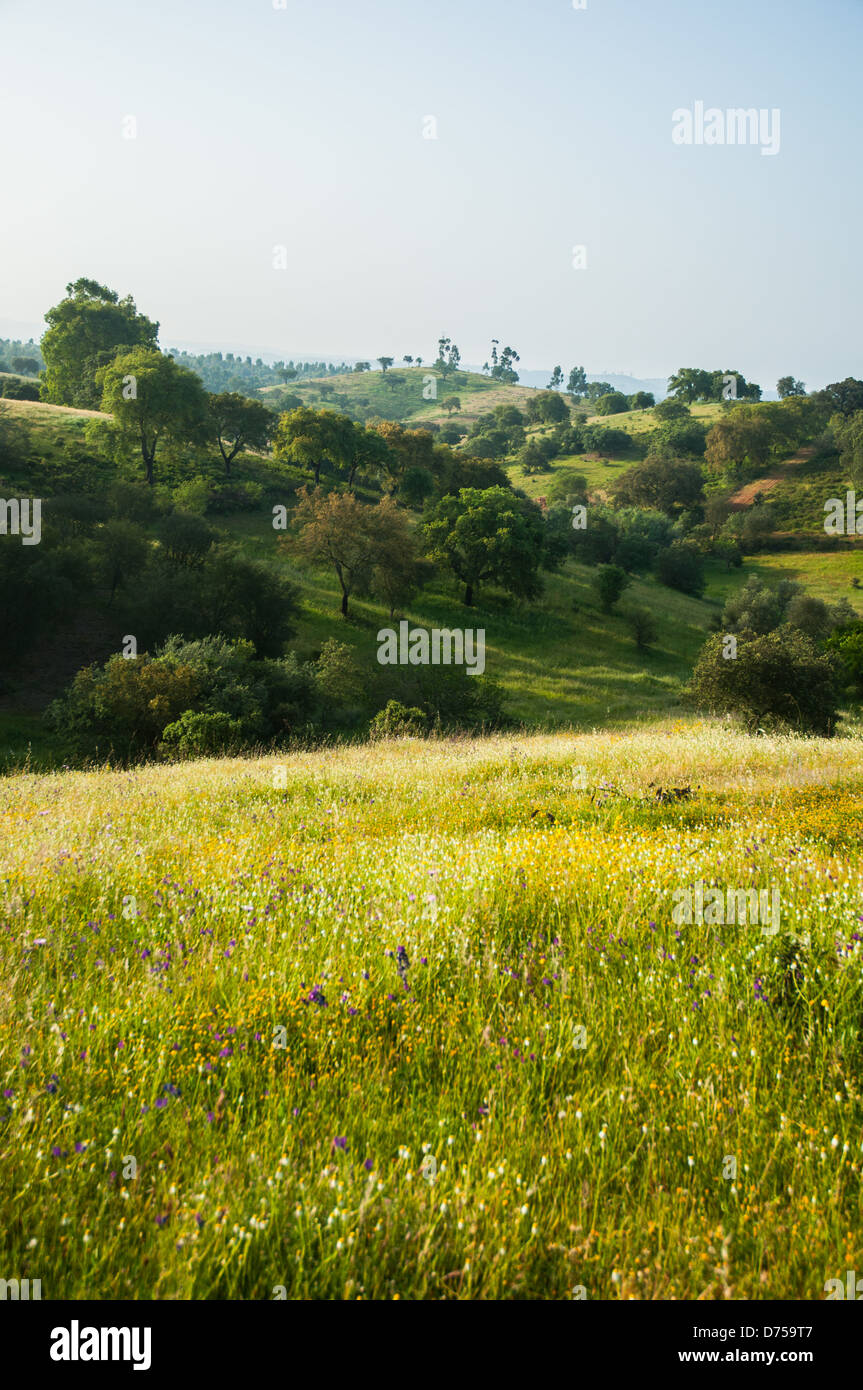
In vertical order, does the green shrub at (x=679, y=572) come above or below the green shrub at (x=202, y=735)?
above

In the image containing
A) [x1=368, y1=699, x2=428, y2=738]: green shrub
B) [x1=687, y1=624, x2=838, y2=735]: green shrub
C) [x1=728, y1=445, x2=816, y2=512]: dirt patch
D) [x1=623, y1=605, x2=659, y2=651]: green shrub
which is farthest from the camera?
[x1=728, y1=445, x2=816, y2=512]: dirt patch

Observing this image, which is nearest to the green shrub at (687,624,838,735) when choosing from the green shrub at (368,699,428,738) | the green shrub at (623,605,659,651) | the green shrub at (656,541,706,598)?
the green shrub at (368,699,428,738)

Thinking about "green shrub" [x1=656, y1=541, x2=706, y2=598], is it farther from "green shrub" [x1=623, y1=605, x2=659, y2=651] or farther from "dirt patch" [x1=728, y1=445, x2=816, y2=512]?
"dirt patch" [x1=728, y1=445, x2=816, y2=512]

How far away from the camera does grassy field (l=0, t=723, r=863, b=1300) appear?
2396 mm

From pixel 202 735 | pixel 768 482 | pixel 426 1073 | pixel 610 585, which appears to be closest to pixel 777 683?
pixel 202 735

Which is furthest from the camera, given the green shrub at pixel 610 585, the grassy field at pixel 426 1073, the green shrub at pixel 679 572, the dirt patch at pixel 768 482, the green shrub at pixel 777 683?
Result: the dirt patch at pixel 768 482

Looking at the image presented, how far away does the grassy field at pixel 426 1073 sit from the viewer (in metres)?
2.40

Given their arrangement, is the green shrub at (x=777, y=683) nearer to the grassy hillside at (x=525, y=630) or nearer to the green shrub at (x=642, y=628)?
the grassy hillside at (x=525, y=630)

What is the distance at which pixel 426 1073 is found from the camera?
3.38 m

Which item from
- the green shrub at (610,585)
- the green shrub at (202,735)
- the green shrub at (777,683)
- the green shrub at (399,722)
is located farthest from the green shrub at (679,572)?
the green shrub at (202,735)

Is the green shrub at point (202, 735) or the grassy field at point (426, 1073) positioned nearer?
the grassy field at point (426, 1073)

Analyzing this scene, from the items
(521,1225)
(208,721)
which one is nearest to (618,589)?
(208,721)

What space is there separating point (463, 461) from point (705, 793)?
257 feet

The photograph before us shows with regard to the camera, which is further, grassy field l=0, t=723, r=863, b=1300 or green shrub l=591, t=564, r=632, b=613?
green shrub l=591, t=564, r=632, b=613
